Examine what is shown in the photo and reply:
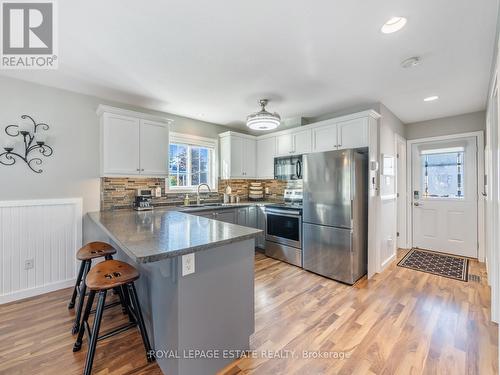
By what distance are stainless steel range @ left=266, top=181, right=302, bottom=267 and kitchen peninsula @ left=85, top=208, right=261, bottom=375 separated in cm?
189

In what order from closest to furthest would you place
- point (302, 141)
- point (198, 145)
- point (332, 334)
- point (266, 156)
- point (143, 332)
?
point (143, 332)
point (332, 334)
point (302, 141)
point (198, 145)
point (266, 156)

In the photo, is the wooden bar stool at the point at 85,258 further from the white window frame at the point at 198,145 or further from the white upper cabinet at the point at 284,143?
the white upper cabinet at the point at 284,143

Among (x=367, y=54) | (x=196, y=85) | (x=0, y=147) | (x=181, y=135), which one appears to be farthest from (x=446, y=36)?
(x=0, y=147)

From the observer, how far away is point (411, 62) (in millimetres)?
2189

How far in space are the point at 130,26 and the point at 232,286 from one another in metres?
2.11

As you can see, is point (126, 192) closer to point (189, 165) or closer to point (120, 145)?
point (120, 145)

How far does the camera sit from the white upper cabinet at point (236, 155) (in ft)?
14.4

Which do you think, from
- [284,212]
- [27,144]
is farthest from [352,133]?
[27,144]

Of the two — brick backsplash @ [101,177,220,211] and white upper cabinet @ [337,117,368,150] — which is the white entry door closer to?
white upper cabinet @ [337,117,368,150]

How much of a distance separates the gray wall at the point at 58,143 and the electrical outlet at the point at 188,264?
2.44 metres

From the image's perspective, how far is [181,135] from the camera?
4.01 meters

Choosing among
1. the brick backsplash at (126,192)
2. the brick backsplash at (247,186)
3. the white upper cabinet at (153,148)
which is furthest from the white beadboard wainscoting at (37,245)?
the brick backsplash at (247,186)

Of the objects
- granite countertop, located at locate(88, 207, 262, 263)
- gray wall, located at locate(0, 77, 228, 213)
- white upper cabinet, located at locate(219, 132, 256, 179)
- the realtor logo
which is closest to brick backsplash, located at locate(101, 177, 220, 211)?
gray wall, located at locate(0, 77, 228, 213)

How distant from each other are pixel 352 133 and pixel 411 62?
112 cm
